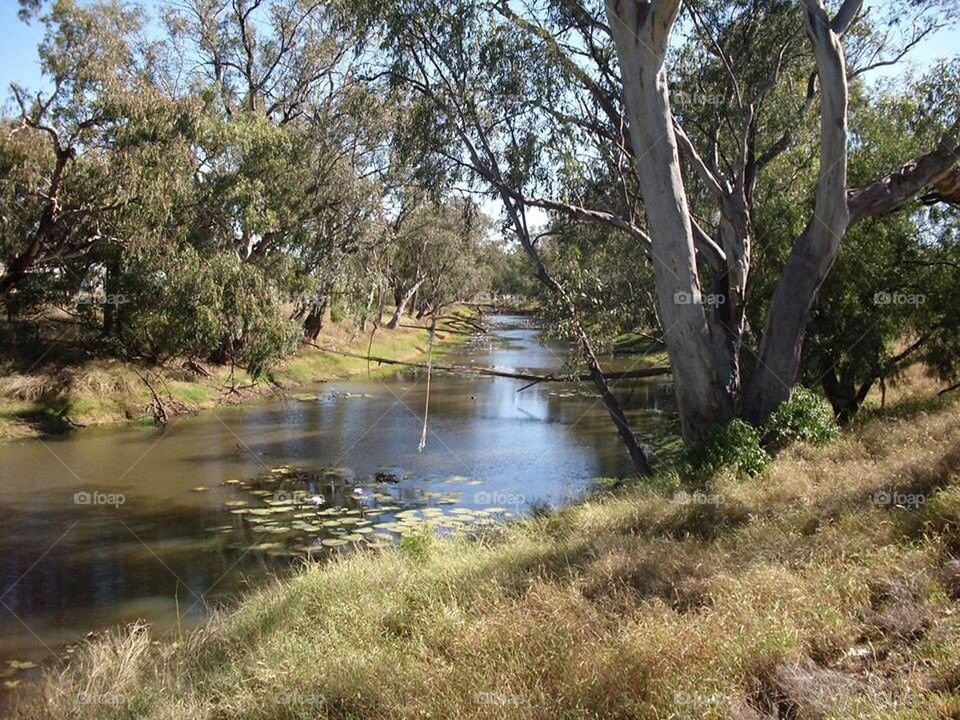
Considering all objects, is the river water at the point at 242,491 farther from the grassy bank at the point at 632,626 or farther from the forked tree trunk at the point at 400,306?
the forked tree trunk at the point at 400,306

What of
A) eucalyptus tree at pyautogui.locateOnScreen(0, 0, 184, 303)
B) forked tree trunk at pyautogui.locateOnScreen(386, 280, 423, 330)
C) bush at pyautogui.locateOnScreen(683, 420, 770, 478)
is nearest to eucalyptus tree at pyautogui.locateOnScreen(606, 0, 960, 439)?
bush at pyautogui.locateOnScreen(683, 420, 770, 478)

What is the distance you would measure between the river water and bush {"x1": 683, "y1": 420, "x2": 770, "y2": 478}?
8.72ft

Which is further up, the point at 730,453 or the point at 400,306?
the point at 400,306

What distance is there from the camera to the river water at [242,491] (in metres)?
8.05

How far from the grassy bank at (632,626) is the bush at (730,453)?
0.81 metres

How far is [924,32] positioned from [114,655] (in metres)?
11.3

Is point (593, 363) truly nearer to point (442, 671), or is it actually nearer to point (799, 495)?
point (799, 495)

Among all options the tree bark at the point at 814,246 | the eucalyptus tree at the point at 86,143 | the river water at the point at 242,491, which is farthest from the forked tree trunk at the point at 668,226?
the eucalyptus tree at the point at 86,143

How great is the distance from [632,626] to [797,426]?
4772 millimetres

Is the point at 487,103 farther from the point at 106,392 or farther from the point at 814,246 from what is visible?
the point at 106,392

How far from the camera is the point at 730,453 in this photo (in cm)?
775

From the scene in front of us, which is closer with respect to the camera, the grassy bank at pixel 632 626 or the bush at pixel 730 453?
the grassy bank at pixel 632 626

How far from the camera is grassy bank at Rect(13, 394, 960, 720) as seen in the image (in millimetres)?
3521

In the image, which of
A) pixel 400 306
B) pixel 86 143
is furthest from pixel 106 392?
pixel 400 306
